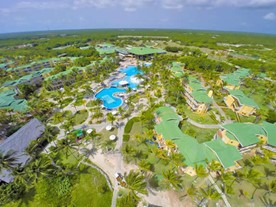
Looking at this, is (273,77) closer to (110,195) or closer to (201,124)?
(201,124)

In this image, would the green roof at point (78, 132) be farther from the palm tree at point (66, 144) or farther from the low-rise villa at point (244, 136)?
the low-rise villa at point (244, 136)

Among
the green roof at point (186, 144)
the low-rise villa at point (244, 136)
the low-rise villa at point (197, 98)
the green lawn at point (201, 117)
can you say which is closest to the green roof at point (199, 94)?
the low-rise villa at point (197, 98)

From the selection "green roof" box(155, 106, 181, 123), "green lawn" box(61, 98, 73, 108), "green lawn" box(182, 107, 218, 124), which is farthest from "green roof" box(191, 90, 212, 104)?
"green lawn" box(61, 98, 73, 108)

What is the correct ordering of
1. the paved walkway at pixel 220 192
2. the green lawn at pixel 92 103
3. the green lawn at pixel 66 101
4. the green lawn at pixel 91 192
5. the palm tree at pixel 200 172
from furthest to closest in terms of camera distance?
the green lawn at pixel 66 101
the green lawn at pixel 92 103
the green lawn at pixel 91 192
the paved walkway at pixel 220 192
the palm tree at pixel 200 172

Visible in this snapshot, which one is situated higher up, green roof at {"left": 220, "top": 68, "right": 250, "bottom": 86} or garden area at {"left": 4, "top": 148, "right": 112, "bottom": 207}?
green roof at {"left": 220, "top": 68, "right": 250, "bottom": 86}

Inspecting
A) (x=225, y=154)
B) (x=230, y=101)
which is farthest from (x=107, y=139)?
(x=230, y=101)

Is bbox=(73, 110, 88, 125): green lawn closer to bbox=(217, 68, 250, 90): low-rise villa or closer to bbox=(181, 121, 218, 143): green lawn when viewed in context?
bbox=(181, 121, 218, 143): green lawn

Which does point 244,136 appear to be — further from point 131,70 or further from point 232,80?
point 131,70
